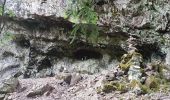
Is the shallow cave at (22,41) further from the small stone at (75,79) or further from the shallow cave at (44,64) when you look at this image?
the small stone at (75,79)

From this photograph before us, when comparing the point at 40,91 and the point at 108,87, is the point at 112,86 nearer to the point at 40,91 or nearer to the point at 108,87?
the point at 108,87

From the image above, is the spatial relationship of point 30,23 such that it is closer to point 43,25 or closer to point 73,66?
point 43,25

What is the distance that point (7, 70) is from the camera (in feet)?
44.2

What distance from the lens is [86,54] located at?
13.0 m

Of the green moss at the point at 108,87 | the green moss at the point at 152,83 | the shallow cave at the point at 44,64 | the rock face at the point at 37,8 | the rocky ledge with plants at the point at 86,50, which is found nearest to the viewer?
the green moss at the point at 152,83

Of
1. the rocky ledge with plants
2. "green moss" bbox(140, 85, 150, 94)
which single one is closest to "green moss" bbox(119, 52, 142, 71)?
the rocky ledge with plants

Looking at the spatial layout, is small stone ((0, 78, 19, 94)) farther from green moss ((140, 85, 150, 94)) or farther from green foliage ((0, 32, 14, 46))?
green moss ((140, 85, 150, 94))

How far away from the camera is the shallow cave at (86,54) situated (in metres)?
12.7

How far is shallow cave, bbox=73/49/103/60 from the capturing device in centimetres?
1274

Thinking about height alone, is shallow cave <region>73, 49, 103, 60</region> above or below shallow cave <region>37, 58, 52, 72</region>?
above

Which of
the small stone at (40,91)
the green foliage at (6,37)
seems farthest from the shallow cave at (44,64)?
the small stone at (40,91)


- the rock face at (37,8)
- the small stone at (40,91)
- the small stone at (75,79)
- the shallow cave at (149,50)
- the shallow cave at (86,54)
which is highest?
the rock face at (37,8)

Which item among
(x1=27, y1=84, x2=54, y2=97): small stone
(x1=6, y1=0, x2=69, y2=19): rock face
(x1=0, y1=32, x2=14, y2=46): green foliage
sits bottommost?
(x1=27, y1=84, x2=54, y2=97): small stone

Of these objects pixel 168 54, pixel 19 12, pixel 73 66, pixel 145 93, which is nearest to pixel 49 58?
pixel 73 66
